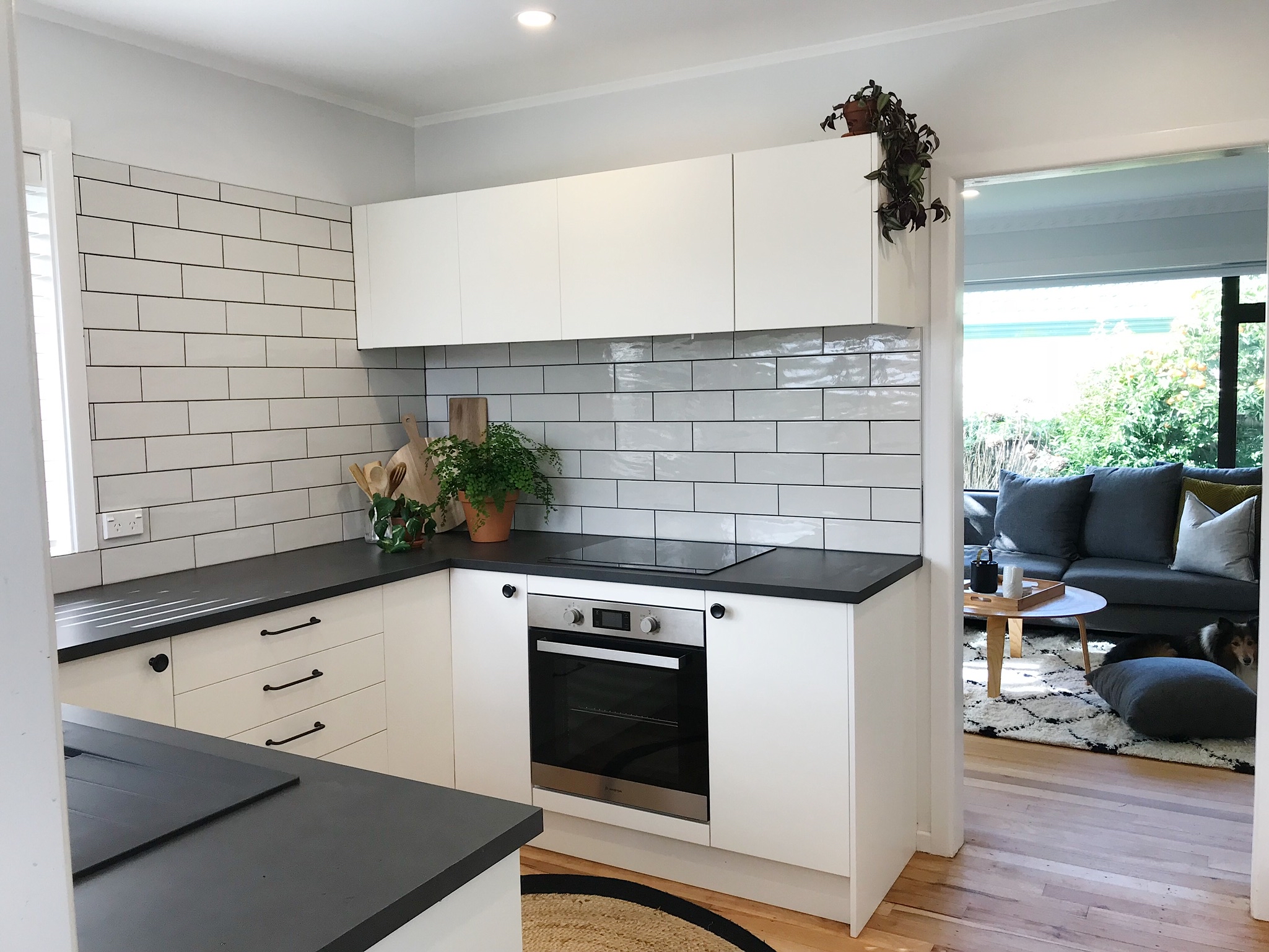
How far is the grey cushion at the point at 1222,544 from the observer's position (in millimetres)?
5168

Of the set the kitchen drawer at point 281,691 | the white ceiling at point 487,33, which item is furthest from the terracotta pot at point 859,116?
the kitchen drawer at point 281,691

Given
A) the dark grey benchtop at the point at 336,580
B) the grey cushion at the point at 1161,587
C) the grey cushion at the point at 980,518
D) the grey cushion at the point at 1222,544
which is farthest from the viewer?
the grey cushion at the point at 980,518

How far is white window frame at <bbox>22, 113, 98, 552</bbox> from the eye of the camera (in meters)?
2.72

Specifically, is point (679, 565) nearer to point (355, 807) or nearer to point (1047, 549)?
point (355, 807)

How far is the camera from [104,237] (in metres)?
2.88

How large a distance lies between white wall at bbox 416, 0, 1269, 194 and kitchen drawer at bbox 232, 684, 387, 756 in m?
1.91

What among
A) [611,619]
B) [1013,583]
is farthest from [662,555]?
[1013,583]

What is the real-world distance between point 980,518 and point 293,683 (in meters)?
4.75

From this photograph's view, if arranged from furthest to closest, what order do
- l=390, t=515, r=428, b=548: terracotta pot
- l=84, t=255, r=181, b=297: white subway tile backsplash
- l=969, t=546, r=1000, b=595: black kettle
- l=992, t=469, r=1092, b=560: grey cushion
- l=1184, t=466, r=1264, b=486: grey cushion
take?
1. l=992, t=469, r=1092, b=560: grey cushion
2. l=1184, t=466, r=1264, b=486: grey cushion
3. l=969, t=546, r=1000, b=595: black kettle
4. l=390, t=515, r=428, b=548: terracotta pot
5. l=84, t=255, r=181, b=297: white subway tile backsplash

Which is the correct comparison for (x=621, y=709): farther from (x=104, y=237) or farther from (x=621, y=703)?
(x=104, y=237)

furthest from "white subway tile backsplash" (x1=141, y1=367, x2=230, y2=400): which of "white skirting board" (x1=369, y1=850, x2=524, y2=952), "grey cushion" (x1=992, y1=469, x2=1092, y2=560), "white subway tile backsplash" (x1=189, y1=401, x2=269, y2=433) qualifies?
"grey cushion" (x1=992, y1=469, x2=1092, y2=560)

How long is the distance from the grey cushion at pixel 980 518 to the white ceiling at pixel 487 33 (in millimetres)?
3930

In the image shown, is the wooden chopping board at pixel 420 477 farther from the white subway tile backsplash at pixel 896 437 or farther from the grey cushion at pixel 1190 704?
the grey cushion at pixel 1190 704

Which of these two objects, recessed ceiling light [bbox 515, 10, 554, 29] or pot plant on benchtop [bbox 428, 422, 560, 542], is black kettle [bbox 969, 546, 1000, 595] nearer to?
pot plant on benchtop [bbox 428, 422, 560, 542]
